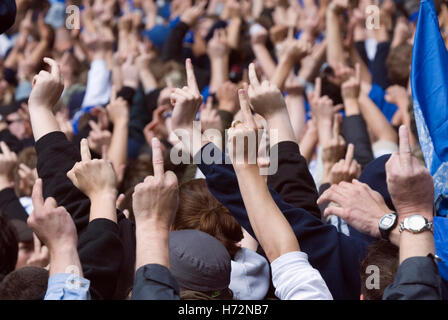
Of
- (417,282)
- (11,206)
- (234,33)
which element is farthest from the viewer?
(234,33)

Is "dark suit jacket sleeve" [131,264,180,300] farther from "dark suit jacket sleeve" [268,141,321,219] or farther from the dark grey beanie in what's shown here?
"dark suit jacket sleeve" [268,141,321,219]

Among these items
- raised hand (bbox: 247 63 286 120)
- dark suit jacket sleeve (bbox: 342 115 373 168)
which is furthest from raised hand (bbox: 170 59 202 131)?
dark suit jacket sleeve (bbox: 342 115 373 168)

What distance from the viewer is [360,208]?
5.33 feet

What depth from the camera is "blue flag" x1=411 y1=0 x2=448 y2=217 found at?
74.2 inches

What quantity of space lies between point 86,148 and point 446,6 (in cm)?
319

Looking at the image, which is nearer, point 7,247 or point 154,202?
point 154,202

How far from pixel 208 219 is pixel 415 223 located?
2.51 ft

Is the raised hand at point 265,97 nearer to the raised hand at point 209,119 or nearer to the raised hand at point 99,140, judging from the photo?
the raised hand at point 209,119

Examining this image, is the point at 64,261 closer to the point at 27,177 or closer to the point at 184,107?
the point at 184,107

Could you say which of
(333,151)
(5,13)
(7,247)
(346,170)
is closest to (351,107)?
(333,151)

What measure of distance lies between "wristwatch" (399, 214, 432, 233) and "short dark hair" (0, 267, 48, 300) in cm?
93

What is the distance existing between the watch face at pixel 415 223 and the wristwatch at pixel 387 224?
9 cm

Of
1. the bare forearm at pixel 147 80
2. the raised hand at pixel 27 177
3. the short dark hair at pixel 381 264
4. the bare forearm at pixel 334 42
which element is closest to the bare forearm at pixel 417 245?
the short dark hair at pixel 381 264

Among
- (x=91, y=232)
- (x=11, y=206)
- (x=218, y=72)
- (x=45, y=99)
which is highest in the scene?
(x=218, y=72)
